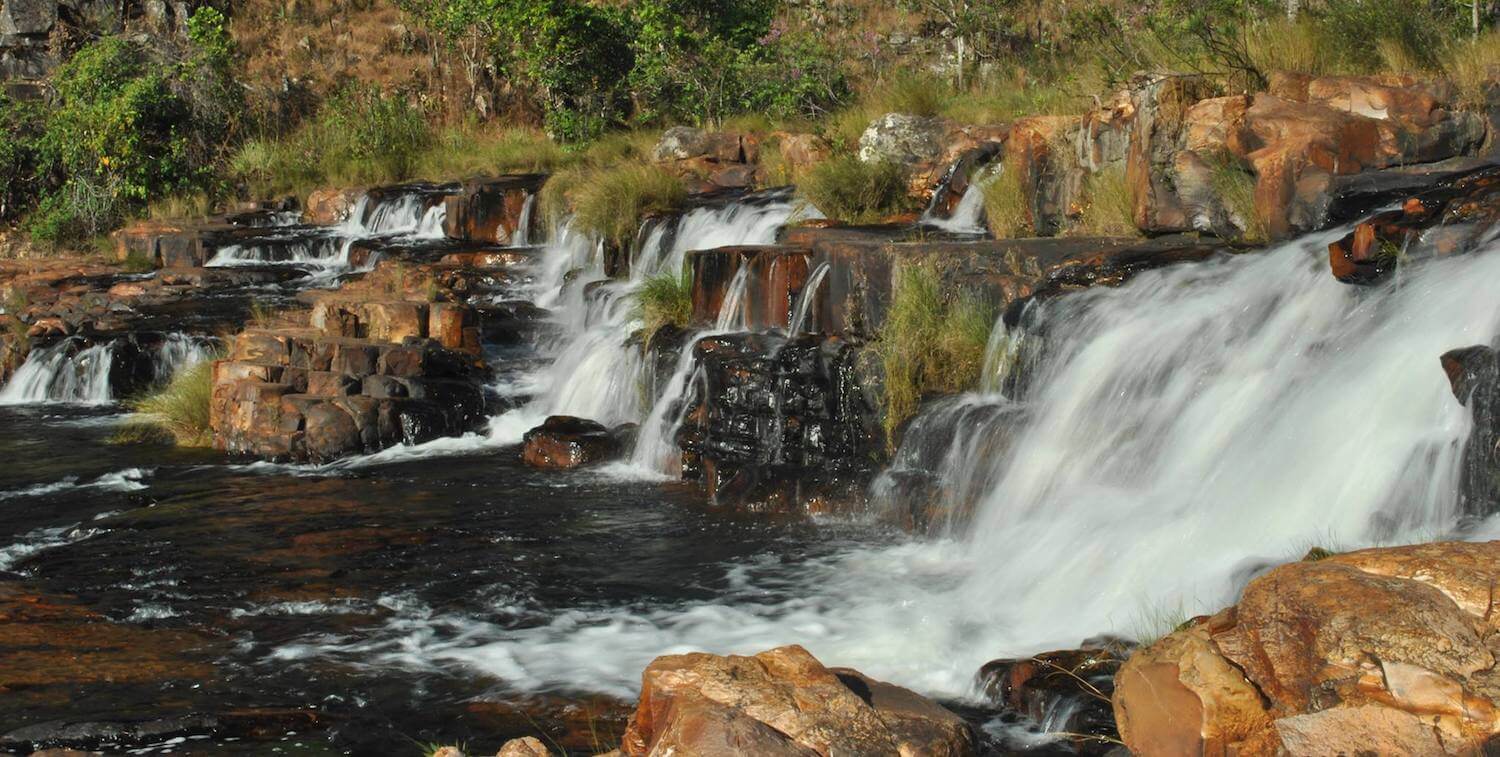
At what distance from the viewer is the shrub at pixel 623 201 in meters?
14.1

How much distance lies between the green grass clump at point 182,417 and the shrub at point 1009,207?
19.9 feet

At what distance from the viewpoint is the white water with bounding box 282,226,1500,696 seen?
6.04 metres

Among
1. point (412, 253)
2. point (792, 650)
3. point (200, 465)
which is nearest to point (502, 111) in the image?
point (412, 253)

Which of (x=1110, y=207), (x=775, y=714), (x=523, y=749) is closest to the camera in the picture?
(x=775, y=714)

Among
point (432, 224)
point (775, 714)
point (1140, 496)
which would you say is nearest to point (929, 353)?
point (1140, 496)

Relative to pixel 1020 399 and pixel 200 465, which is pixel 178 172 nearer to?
pixel 200 465

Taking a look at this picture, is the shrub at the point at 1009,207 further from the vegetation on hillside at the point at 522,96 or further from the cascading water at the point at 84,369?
the cascading water at the point at 84,369

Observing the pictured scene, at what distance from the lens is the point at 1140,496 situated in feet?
23.4

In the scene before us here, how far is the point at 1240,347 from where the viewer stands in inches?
296

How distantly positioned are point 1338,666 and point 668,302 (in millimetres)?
8164

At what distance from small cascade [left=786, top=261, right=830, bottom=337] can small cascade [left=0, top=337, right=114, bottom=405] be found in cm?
669

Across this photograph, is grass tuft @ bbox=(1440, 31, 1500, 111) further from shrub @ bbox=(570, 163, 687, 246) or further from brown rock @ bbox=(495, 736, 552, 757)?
brown rock @ bbox=(495, 736, 552, 757)

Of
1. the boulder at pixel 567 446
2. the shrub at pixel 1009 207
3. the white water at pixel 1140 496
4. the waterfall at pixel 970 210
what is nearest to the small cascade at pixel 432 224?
the waterfall at pixel 970 210

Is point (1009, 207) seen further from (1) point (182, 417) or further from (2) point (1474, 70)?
(1) point (182, 417)
